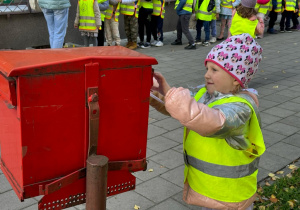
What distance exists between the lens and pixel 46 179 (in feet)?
5.46

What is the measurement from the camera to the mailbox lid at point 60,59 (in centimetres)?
151

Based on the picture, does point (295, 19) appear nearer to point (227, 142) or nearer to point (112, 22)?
point (112, 22)

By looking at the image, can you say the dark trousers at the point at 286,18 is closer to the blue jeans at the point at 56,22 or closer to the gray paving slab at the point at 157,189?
the blue jeans at the point at 56,22

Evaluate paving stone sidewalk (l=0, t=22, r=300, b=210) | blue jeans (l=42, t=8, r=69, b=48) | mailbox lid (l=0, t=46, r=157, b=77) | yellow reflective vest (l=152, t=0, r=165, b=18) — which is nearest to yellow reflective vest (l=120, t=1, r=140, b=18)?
yellow reflective vest (l=152, t=0, r=165, b=18)

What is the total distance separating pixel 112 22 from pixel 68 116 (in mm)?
8377

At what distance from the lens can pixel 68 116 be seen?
1.63 metres

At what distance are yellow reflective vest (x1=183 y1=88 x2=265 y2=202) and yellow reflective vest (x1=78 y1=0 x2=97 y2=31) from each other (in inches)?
253

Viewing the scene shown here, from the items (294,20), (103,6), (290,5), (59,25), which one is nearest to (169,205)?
(59,25)

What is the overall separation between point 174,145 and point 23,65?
3.35m

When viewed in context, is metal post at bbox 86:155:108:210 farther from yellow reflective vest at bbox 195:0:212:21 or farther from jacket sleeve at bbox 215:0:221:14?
jacket sleeve at bbox 215:0:221:14

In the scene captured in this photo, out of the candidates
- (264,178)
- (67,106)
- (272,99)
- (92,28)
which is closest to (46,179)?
(67,106)

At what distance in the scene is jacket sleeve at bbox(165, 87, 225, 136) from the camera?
1.67m

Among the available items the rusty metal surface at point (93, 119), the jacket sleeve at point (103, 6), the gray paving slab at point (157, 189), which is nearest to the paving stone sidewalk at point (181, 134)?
the gray paving slab at point (157, 189)

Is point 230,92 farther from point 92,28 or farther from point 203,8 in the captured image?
point 203,8
